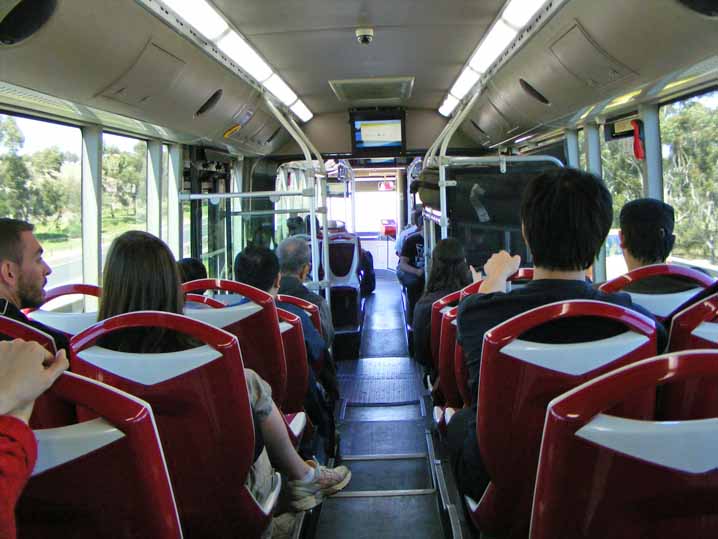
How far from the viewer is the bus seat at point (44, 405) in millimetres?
1349

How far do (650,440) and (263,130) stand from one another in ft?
19.7

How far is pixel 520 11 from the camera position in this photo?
3.32m

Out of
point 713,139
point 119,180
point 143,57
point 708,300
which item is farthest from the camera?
point 119,180

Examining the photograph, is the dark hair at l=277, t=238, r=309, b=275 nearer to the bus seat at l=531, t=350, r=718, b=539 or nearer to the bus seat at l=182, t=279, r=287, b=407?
the bus seat at l=182, t=279, r=287, b=407

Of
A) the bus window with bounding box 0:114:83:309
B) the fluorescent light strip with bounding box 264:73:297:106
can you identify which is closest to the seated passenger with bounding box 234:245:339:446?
the bus window with bounding box 0:114:83:309

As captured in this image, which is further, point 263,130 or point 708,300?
point 263,130

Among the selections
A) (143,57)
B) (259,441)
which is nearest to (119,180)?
(143,57)

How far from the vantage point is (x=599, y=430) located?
3.26 feet

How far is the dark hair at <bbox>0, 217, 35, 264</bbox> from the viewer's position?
2139mm

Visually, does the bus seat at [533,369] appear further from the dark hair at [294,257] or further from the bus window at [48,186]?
the bus window at [48,186]

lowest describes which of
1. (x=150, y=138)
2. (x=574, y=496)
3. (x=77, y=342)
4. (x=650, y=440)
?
(x=574, y=496)

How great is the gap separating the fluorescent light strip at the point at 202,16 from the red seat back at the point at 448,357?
2038 millimetres

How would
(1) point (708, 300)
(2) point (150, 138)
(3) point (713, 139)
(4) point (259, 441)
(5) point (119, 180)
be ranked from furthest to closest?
(2) point (150, 138)
(5) point (119, 180)
(3) point (713, 139)
(4) point (259, 441)
(1) point (708, 300)

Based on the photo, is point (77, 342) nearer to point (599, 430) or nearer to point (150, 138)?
point (599, 430)
